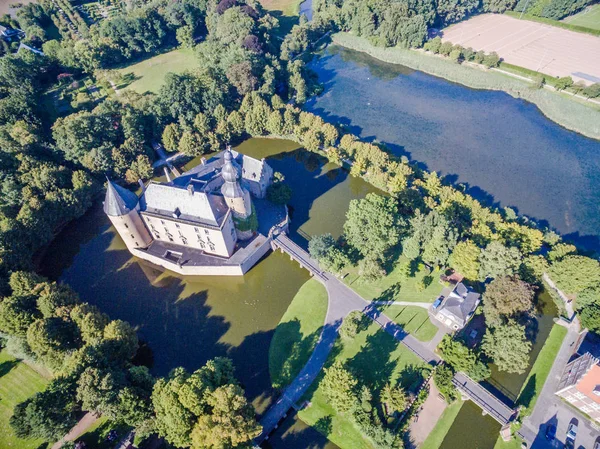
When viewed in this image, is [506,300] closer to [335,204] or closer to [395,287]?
[395,287]

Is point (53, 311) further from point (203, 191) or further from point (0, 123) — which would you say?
point (0, 123)

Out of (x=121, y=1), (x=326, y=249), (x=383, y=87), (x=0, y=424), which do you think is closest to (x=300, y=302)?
(x=326, y=249)

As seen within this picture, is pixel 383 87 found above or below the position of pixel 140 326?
above

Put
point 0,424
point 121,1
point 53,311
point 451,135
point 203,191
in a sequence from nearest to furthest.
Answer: point 0,424 → point 53,311 → point 203,191 → point 451,135 → point 121,1

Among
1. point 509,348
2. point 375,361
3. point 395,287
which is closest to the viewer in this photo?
point 509,348

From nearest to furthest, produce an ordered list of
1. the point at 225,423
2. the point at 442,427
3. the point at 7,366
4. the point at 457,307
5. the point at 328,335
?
the point at 225,423 → the point at 442,427 → the point at 7,366 → the point at 457,307 → the point at 328,335

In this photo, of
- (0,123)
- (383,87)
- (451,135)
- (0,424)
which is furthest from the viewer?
(383,87)

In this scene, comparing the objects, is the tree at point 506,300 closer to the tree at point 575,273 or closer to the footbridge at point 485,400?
the tree at point 575,273

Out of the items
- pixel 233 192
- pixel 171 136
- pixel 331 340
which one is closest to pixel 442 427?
pixel 331 340
